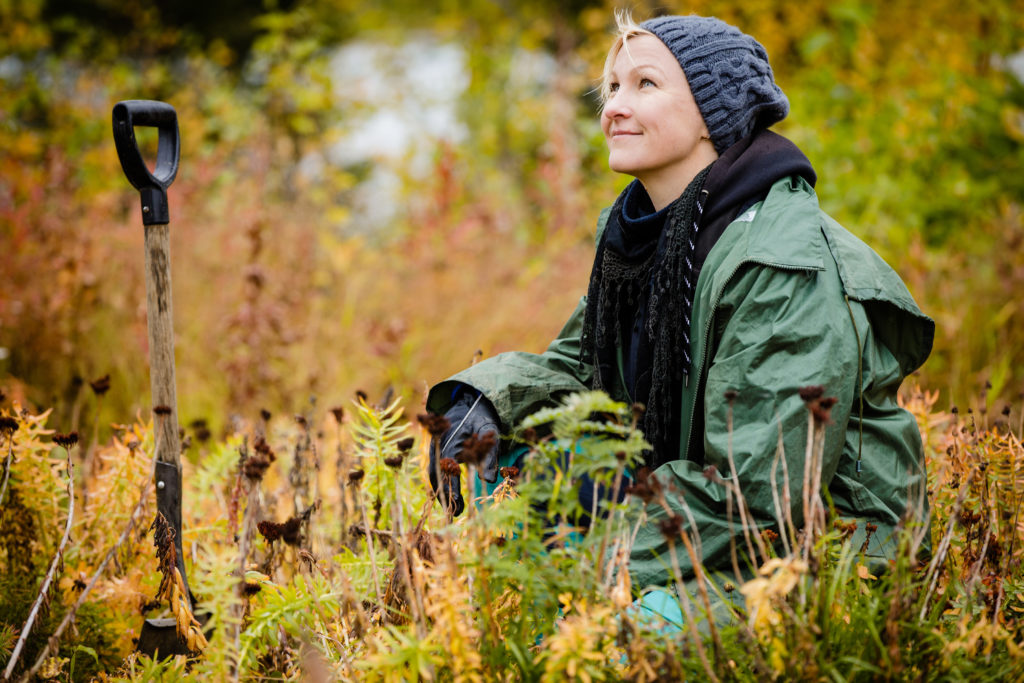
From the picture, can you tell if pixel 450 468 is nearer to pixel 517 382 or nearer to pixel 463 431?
pixel 463 431

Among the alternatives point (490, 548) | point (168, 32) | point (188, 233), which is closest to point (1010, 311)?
point (490, 548)

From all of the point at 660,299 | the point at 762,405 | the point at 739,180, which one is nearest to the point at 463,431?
the point at 660,299

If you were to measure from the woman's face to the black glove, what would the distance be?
731 millimetres

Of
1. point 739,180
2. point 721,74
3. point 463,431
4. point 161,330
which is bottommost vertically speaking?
point 463,431

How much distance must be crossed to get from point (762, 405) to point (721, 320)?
0.26 m

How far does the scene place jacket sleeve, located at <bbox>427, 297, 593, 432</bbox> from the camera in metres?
2.20

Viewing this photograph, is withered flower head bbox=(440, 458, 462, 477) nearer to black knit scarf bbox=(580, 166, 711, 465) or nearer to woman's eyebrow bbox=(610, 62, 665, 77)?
black knit scarf bbox=(580, 166, 711, 465)

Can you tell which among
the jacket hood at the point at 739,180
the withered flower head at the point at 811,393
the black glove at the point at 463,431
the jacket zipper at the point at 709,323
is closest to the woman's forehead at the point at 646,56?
the jacket hood at the point at 739,180

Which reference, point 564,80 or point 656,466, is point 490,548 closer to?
point 656,466

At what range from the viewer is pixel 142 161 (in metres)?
2.08

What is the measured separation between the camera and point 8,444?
2137 mm

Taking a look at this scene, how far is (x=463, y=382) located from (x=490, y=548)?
28.4 inches

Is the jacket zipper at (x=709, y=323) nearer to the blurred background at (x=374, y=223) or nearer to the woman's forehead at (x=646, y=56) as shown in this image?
the woman's forehead at (x=646, y=56)

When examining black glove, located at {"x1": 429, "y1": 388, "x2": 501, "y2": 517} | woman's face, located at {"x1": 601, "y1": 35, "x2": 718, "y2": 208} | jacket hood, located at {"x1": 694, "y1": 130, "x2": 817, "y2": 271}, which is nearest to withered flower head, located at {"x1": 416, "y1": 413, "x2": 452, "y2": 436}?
black glove, located at {"x1": 429, "y1": 388, "x2": 501, "y2": 517}
